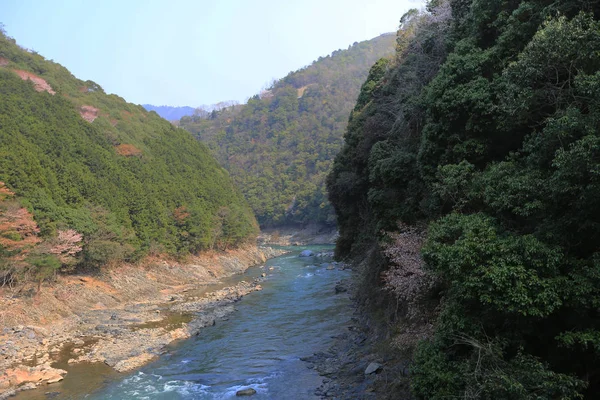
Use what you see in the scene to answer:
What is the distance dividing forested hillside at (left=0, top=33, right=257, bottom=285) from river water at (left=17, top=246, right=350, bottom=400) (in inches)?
445

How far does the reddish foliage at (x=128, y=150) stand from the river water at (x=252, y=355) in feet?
80.5

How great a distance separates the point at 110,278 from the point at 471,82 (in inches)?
1127

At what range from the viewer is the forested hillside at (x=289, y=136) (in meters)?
87.6

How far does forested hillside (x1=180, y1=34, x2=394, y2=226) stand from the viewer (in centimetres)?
8756

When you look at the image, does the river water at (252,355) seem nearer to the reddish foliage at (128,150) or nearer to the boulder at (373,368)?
the boulder at (373,368)

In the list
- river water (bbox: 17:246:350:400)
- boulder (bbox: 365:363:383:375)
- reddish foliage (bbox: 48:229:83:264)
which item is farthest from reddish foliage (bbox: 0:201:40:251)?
boulder (bbox: 365:363:383:375)

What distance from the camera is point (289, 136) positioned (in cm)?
11131

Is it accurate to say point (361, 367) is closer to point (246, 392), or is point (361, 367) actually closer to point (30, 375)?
point (246, 392)

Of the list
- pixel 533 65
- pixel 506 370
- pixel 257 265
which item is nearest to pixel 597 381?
pixel 506 370

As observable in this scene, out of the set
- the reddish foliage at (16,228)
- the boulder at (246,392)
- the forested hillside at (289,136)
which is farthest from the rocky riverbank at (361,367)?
the forested hillside at (289,136)

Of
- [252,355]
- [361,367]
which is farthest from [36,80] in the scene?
[361,367]

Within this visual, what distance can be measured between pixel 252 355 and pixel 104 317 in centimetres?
1178

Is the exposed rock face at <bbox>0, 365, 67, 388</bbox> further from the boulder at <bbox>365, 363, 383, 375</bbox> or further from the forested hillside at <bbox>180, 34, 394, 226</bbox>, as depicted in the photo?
the forested hillside at <bbox>180, 34, 394, 226</bbox>

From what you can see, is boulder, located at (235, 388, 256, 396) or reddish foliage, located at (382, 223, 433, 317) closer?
reddish foliage, located at (382, 223, 433, 317)
